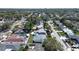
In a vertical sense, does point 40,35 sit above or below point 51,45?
above

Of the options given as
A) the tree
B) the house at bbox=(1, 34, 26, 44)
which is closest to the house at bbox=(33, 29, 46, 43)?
the tree

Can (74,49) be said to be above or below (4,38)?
below

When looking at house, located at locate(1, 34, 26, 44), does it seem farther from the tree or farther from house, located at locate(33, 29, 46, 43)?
the tree

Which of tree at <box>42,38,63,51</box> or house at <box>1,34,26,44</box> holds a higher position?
house at <box>1,34,26,44</box>

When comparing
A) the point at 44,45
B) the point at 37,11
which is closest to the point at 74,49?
the point at 44,45

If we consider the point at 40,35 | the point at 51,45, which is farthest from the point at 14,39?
the point at 51,45

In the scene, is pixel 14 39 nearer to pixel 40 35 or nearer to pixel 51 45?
Result: pixel 40 35

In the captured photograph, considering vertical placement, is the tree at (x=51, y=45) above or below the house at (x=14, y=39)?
below

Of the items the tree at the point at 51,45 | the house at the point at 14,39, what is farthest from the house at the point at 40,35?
the house at the point at 14,39

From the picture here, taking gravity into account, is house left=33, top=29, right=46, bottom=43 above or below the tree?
above

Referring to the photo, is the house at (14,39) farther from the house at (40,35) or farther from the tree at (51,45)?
the tree at (51,45)
